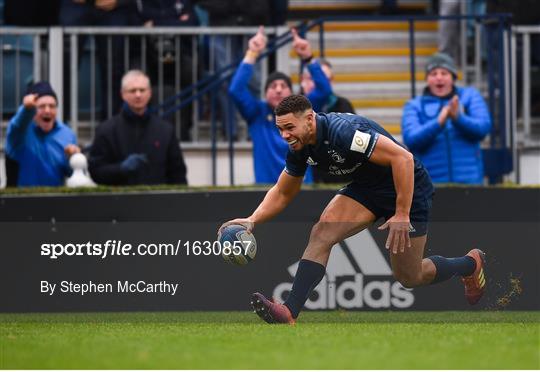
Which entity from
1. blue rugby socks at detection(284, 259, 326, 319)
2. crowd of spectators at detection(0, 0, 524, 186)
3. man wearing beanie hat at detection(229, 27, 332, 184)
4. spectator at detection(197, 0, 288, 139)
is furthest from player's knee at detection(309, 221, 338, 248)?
spectator at detection(197, 0, 288, 139)

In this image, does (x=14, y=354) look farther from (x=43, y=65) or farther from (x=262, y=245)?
(x=43, y=65)

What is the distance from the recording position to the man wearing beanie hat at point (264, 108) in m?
14.0

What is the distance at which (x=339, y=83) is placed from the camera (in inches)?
669

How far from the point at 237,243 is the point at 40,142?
4.01 m

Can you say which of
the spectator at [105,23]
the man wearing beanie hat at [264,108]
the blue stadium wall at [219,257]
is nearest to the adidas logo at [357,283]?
the blue stadium wall at [219,257]

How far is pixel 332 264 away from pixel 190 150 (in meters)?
4.02

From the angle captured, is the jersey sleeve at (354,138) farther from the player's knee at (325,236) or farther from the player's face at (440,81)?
the player's face at (440,81)

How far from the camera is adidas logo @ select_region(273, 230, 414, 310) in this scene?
12.2 m

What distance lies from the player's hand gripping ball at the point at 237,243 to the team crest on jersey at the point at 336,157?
848 millimetres

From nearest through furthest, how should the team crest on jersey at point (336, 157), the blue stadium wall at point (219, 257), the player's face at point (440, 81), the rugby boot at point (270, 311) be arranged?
the team crest on jersey at point (336, 157), the rugby boot at point (270, 311), the blue stadium wall at point (219, 257), the player's face at point (440, 81)

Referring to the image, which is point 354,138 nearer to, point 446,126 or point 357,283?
point 357,283

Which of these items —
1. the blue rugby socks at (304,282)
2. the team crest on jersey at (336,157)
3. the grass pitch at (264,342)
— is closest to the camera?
the grass pitch at (264,342)

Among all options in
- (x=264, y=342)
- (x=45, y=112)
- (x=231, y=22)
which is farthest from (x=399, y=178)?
(x=231, y=22)

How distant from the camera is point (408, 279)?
36.5ft
